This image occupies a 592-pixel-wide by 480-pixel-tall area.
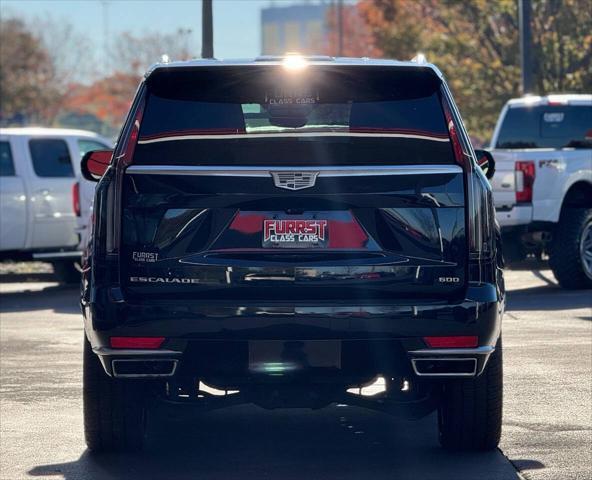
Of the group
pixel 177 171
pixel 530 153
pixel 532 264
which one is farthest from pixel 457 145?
pixel 532 264

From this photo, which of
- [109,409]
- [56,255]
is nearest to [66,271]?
[56,255]

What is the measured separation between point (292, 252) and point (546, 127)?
38.1 ft

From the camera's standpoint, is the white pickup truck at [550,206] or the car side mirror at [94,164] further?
the white pickup truck at [550,206]

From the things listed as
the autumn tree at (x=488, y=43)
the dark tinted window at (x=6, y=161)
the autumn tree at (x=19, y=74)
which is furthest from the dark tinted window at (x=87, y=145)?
the autumn tree at (x=19, y=74)

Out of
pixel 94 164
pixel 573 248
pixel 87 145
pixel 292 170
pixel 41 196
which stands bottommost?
pixel 573 248

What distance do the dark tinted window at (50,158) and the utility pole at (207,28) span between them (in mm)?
2864

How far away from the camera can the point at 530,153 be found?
16016 millimetres

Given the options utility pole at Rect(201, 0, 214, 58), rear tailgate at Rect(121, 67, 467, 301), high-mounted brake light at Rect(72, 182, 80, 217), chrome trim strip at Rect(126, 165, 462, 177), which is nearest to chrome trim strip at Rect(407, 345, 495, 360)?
rear tailgate at Rect(121, 67, 467, 301)

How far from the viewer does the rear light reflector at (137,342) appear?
6.74 m

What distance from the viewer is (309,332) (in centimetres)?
669

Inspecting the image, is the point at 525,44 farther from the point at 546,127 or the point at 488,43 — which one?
the point at 546,127

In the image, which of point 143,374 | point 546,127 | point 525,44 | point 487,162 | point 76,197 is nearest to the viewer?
point 143,374

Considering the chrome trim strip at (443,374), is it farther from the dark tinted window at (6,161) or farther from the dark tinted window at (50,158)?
the dark tinted window at (50,158)

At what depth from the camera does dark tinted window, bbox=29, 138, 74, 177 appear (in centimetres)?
1834
